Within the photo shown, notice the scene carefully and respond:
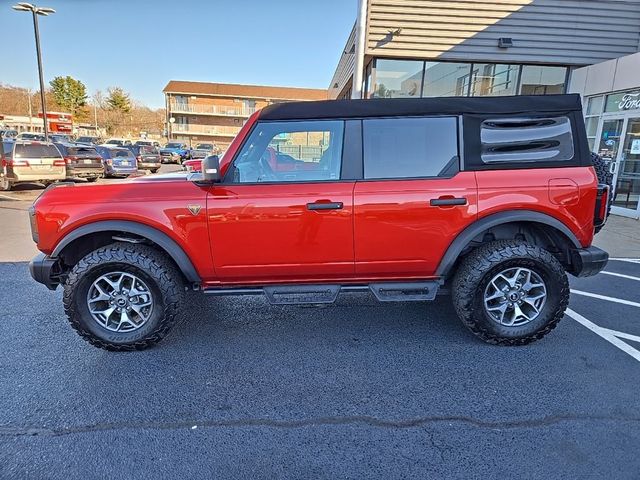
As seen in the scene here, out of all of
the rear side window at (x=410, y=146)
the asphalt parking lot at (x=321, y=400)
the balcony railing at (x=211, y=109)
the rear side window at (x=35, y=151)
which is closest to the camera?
the asphalt parking lot at (x=321, y=400)

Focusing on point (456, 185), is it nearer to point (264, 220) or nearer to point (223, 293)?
point (264, 220)

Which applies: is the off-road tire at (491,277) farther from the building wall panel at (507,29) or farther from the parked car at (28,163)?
the parked car at (28,163)

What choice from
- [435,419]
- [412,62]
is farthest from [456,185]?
[412,62]

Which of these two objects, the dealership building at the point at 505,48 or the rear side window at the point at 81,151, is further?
the rear side window at the point at 81,151

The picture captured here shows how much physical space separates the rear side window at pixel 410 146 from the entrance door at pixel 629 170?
7.79 meters

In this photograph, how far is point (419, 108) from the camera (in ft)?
10.5

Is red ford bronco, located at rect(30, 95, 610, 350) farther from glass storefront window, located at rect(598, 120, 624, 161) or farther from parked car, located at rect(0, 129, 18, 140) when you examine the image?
parked car, located at rect(0, 129, 18, 140)

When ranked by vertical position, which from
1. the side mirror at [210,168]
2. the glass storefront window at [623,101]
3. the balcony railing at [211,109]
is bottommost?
the side mirror at [210,168]

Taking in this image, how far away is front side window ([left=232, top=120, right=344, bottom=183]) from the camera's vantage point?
316 cm

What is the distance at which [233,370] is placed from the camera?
9.68 ft

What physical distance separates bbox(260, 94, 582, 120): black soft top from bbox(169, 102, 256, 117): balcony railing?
5011 cm

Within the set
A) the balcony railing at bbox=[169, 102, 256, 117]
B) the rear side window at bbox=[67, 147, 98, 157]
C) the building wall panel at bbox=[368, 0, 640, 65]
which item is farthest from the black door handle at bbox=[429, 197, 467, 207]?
the balcony railing at bbox=[169, 102, 256, 117]

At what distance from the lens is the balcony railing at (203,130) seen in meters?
50.8

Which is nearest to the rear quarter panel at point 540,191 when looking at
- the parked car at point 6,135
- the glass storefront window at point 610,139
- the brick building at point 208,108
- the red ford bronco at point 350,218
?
the red ford bronco at point 350,218
